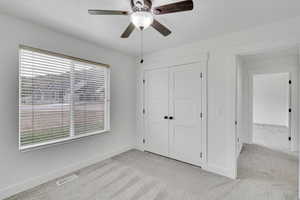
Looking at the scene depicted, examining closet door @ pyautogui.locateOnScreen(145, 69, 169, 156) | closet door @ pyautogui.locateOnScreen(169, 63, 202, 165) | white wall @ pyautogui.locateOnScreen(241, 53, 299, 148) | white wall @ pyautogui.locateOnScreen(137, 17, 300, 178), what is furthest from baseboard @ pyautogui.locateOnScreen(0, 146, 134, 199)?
white wall @ pyautogui.locateOnScreen(241, 53, 299, 148)

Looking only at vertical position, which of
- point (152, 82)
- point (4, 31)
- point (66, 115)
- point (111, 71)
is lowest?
point (66, 115)

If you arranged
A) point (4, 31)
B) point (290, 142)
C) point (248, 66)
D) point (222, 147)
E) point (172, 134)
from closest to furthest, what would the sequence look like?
point (4, 31)
point (222, 147)
point (172, 134)
point (290, 142)
point (248, 66)

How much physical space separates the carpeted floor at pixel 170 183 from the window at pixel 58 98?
73 cm

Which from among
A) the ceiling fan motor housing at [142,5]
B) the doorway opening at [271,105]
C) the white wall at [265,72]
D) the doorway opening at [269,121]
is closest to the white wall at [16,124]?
the ceiling fan motor housing at [142,5]

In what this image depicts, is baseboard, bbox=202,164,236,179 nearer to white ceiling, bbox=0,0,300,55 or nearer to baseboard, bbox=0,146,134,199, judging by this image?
baseboard, bbox=0,146,134,199

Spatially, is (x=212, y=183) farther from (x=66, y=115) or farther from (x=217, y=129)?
(x=66, y=115)

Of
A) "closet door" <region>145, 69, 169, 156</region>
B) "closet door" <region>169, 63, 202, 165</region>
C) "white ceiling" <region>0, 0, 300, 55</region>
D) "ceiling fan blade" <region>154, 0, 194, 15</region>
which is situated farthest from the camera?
"closet door" <region>145, 69, 169, 156</region>

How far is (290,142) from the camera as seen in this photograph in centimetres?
362

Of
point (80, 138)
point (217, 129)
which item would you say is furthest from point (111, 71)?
point (217, 129)

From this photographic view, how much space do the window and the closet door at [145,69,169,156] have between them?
3.33 ft

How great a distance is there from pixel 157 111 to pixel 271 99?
217 inches

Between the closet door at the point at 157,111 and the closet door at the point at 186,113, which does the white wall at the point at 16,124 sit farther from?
the closet door at the point at 186,113

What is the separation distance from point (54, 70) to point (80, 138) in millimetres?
1273

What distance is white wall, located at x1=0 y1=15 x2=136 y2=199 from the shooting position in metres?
1.87
